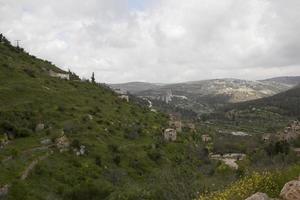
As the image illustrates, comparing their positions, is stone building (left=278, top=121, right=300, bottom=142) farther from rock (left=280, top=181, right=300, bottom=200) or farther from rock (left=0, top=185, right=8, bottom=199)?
rock (left=280, top=181, right=300, bottom=200)

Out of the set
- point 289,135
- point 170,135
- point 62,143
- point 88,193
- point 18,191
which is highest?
point 62,143

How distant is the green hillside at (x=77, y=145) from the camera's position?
43.0m

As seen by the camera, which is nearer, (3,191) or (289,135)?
(3,191)

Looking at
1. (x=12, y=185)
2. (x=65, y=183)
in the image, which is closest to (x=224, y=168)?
(x=65, y=183)

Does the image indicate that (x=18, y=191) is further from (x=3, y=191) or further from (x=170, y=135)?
(x=170, y=135)

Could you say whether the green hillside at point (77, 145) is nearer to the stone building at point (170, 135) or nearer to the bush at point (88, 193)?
the bush at point (88, 193)

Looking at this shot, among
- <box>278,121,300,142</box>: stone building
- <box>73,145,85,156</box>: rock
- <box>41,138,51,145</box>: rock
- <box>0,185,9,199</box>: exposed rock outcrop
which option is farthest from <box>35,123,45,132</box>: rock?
<box>278,121,300,142</box>: stone building

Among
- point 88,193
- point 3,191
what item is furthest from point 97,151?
point 3,191

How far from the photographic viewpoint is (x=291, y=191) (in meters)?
14.1

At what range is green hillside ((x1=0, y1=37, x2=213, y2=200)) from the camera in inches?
1694

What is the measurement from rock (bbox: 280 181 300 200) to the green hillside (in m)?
8.79

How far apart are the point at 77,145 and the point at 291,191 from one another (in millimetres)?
49273

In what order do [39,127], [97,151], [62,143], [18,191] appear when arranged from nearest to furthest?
[18,191]
[62,143]
[97,151]
[39,127]

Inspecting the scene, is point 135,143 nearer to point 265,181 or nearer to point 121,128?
point 121,128
